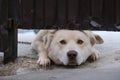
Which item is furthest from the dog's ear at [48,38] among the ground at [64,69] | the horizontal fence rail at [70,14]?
the horizontal fence rail at [70,14]

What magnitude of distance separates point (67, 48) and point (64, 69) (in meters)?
0.23

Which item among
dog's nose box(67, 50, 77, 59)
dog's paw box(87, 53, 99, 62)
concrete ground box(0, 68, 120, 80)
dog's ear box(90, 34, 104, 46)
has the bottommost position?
concrete ground box(0, 68, 120, 80)

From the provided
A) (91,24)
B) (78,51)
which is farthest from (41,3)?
(78,51)

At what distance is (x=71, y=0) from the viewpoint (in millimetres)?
4312

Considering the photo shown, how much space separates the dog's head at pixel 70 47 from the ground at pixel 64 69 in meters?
0.09

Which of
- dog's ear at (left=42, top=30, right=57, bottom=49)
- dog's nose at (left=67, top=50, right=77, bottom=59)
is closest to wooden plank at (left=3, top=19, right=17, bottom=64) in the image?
dog's ear at (left=42, top=30, right=57, bottom=49)

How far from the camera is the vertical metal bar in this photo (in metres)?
4.93

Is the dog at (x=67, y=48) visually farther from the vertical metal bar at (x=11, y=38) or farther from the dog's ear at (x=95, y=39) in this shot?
the vertical metal bar at (x=11, y=38)

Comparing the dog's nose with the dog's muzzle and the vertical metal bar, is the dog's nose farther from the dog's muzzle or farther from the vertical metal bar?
the vertical metal bar

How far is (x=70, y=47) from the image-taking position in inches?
199

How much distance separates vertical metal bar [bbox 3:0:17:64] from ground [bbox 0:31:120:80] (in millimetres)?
85

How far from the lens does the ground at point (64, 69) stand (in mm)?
4449

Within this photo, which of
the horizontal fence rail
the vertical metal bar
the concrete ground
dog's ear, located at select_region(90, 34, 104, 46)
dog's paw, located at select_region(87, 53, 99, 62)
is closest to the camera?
the horizontal fence rail

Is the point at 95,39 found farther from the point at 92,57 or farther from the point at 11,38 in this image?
the point at 11,38
